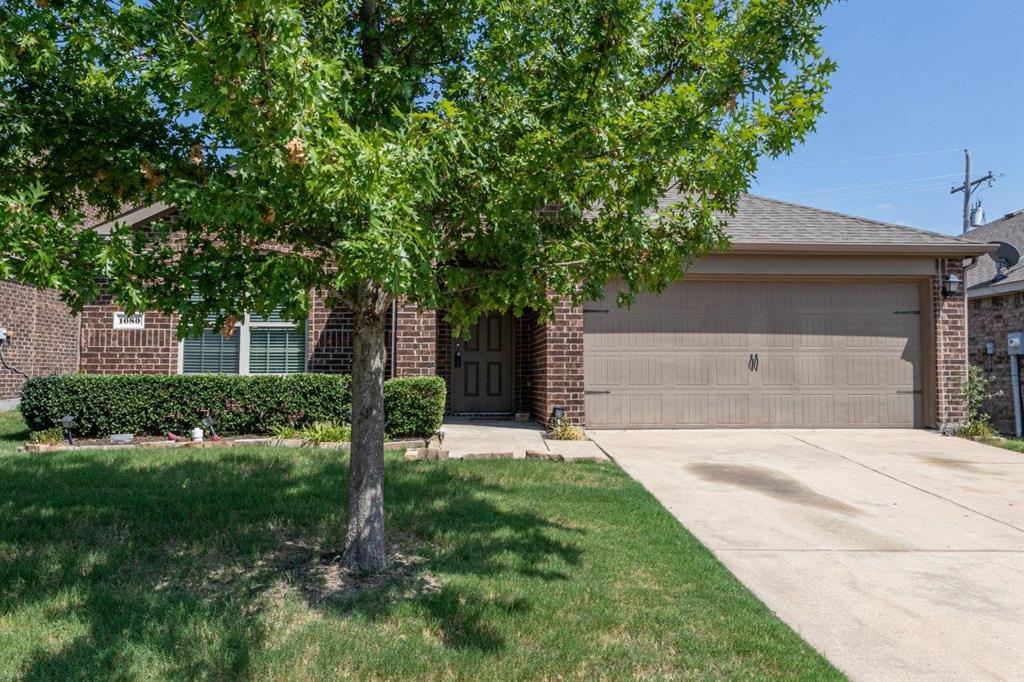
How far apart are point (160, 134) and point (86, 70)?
0.50m

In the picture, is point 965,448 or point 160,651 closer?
point 160,651

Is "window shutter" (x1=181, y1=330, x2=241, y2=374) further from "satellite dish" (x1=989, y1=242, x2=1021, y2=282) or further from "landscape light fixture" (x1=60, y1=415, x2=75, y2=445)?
"satellite dish" (x1=989, y1=242, x2=1021, y2=282)

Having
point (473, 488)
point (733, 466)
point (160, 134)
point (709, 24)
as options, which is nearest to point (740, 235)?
point (733, 466)

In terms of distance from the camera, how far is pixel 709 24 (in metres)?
3.77

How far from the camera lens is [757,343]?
10922 millimetres

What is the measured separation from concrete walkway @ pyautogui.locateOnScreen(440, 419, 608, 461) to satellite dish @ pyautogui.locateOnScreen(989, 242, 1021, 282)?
954 centimetres

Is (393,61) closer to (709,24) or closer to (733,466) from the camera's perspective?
(709,24)

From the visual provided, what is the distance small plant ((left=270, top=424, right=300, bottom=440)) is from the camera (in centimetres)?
870

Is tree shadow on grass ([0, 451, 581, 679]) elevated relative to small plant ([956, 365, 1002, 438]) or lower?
lower

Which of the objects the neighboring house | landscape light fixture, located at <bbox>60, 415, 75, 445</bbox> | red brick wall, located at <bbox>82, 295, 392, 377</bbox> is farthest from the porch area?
the neighboring house

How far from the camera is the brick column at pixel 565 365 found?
1030 centimetres

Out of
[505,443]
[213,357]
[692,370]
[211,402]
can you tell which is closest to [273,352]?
[213,357]

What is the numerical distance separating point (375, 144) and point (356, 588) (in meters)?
2.62

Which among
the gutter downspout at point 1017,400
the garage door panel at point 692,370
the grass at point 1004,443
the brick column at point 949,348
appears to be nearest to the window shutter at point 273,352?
the garage door panel at point 692,370
